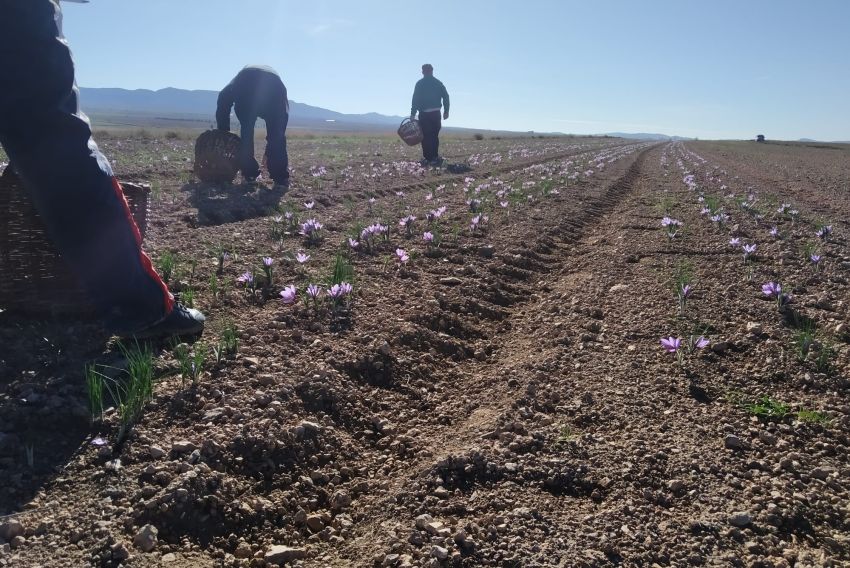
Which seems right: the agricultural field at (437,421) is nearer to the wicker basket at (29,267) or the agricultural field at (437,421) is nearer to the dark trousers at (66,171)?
the wicker basket at (29,267)

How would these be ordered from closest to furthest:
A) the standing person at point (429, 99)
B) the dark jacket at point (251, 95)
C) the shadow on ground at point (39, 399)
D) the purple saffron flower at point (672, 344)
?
the shadow on ground at point (39, 399), the purple saffron flower at point (672, 344), the dark jacket at point (251, 95), the standing person at point (429, 99)

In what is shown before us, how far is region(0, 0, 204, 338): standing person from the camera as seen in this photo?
2605 mm

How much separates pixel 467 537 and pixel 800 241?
6.45 m

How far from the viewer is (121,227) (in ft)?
9.77

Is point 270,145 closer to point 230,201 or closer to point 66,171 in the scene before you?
point 230,201

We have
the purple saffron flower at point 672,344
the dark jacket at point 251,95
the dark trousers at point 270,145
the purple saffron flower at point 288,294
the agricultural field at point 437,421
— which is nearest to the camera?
the agricultural field at point 437,421

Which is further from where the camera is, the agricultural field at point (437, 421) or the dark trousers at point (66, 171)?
the dark trousers at point (66, 171)

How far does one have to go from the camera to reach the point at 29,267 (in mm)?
3328

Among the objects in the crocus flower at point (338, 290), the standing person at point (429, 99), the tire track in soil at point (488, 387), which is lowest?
the tire track in soil at point (488, 387)

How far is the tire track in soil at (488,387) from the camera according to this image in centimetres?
218

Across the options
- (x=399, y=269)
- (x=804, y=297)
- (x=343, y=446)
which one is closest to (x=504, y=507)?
(x=343, y=446)

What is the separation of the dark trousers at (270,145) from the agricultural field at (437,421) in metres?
4.76

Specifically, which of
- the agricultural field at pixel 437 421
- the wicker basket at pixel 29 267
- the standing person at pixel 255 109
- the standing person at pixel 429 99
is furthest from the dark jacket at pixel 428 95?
the wicker basket at pixel 29 267

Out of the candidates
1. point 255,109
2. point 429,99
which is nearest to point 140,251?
point 255,109
